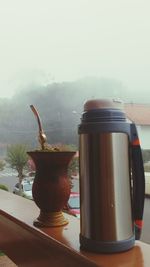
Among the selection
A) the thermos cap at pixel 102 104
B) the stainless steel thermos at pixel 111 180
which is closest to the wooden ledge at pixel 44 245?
the stainless steel thermos at pixel 111 180

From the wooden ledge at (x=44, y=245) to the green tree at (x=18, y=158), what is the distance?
43 cm

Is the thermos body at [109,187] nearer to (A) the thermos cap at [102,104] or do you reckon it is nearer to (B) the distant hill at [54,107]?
(A) the thermos cap at [102,104]

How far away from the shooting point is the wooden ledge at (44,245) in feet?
2.50

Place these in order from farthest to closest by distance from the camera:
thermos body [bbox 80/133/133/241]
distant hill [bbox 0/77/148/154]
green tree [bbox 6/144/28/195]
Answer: green tree [bbox 6/144/28/195] → distant hill [bbox 0/77/148/154] → thermos body [bbox 80/133/133/241]

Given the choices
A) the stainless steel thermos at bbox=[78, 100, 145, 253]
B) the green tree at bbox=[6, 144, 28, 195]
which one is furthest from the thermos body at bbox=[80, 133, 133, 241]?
the green tree at bbox=[6, 144, 28, 195]

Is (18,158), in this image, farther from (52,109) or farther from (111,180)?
(111,180)

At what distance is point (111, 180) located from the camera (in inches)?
29.4

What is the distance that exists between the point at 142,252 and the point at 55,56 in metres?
1.29

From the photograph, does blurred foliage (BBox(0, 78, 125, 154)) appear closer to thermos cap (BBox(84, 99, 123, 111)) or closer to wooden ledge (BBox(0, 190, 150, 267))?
wooden ledge (BBox(0, 190, 150, 267))

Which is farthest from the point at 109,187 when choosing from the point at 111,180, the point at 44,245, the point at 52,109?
the point at 52,109

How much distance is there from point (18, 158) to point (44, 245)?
1.10 metres

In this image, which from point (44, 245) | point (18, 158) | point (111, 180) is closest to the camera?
point (111, 180)

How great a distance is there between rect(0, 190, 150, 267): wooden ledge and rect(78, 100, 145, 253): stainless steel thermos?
3 centimetres

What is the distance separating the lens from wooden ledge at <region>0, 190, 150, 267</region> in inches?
30.0
